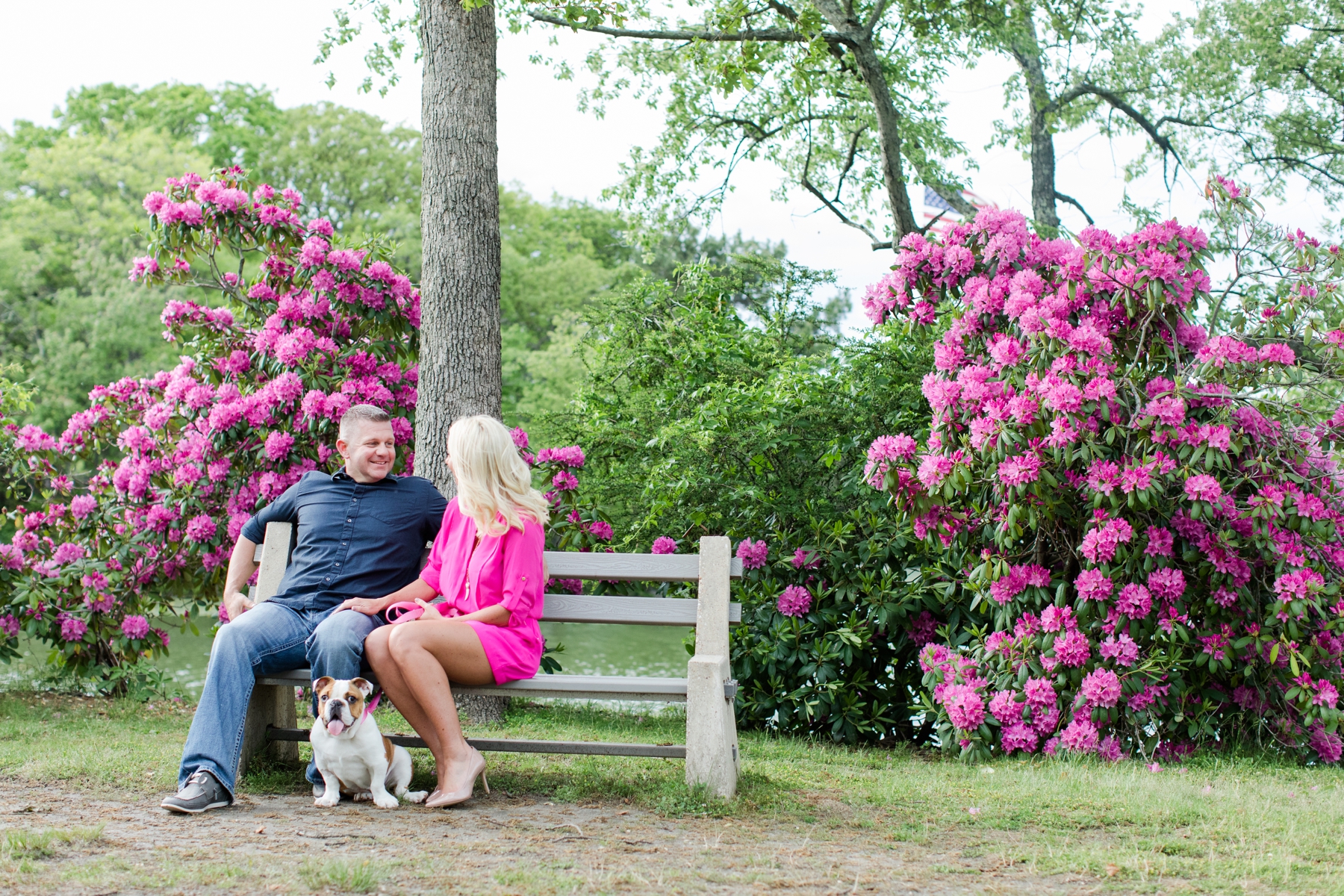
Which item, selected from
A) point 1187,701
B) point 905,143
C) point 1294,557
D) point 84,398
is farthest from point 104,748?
point 84,398

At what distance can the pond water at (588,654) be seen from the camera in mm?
10242

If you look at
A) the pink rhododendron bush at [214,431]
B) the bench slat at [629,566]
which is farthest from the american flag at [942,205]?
the bench slat at [629,566]

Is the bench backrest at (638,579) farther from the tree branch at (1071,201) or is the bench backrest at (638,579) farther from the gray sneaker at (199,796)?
the tree branch at (1071,201)

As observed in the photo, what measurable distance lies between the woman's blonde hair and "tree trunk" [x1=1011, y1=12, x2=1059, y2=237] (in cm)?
993

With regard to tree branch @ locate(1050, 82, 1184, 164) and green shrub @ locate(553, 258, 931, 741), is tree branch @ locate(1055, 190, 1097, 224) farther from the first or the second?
green shrub @ locate(553, 258, 931, 741)

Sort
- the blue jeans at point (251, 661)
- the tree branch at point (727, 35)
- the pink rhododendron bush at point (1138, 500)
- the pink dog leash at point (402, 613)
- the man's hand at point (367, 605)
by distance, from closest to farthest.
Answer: the blue jeans at point (251, 661)
the pink dog leash at point (402, 613)
the man's hand at point (367, 605)
the pink rhododendron bush at point (1138, 500)
the tree branch at point (727, 35)

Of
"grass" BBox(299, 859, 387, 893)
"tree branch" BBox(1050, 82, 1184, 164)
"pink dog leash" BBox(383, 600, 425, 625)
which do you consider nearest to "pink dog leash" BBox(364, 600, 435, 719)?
"pink dog leash" BBox(383, 600, 425, 625)

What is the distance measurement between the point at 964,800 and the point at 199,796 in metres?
2.58

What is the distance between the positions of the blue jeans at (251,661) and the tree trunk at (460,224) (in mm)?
2209

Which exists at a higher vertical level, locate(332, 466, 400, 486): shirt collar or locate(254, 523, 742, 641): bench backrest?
Answer: locate(332, 466, 400, 486): shirt collar

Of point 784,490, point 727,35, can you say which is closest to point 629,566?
point 784,490

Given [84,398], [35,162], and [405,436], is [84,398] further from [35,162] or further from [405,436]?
[405,436]

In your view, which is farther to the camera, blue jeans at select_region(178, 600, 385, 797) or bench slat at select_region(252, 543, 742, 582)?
bench slat at select_region(252, 543, 742, 582)

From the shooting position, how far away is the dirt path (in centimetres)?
280
